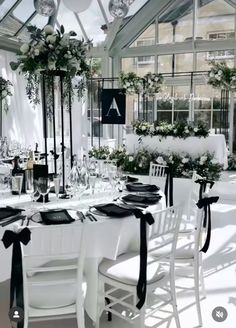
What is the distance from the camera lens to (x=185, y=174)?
7.98 m

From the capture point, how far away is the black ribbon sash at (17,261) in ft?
7.21

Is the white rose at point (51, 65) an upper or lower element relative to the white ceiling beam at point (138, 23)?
lower

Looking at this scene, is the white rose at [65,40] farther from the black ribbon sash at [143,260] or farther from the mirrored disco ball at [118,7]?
the mirrored disco ball at [118,7]

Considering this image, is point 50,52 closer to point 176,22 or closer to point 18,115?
point 18,115

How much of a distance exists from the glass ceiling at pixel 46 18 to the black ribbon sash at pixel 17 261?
20.9 ft

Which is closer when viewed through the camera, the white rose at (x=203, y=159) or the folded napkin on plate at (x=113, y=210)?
the folded napkin on plate at (x=113, y=210)

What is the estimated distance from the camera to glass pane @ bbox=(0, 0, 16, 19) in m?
8.45

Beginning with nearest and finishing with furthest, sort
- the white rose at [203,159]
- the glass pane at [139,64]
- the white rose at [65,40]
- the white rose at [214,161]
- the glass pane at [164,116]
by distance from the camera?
1. the white rose at [65,40]
2. the white rose at [203,159]
3. the white rose at [214,161]
4. the glass pane at [164,116]
5. the glass pane at [139,64]

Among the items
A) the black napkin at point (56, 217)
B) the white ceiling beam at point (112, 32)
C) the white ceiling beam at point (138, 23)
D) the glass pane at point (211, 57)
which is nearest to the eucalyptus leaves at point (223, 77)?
the glass pane at point (211, 57)

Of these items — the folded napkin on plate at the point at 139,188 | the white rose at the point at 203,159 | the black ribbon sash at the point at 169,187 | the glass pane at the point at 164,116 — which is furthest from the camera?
the glass pane at the point at 164,116

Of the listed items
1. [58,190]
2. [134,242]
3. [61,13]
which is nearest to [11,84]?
[61,13]

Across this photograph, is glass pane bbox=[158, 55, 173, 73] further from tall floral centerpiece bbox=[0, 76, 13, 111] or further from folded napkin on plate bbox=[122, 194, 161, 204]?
folded napkin on plate bbox=[122, 194, 161, 204]

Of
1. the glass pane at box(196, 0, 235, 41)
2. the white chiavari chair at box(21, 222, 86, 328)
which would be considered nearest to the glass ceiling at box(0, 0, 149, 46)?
the glass pane at box(196, 0, 235, 41)

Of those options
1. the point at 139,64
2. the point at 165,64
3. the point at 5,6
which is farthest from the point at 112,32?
the point at 5,6
